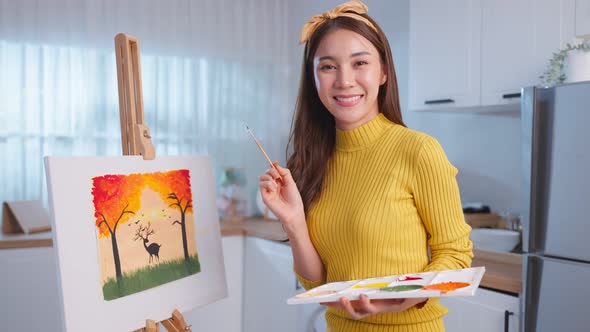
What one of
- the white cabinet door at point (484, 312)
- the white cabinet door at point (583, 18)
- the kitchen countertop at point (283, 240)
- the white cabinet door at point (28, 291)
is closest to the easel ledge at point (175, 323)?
the kitchen countertop at point (283, 240)

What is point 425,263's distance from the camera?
A: 127 centimetres

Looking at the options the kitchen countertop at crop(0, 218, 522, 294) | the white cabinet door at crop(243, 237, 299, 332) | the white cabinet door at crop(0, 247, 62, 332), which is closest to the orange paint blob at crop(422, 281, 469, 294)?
the kitchen countertop at crop(0, 218, 522, 294)

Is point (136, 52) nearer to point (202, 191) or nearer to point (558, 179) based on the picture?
point (202, 191)

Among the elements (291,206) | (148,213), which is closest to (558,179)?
A: (291,206)

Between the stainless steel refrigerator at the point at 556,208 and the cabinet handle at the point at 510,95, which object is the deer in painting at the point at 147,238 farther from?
the cabinet handle at the point at 510,95

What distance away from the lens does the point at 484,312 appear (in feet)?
6.52

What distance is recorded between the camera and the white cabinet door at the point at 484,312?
1.93 meters

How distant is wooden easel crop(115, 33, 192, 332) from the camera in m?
1.75

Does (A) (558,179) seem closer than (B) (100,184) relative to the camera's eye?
No

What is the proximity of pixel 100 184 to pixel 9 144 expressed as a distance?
6.43ft

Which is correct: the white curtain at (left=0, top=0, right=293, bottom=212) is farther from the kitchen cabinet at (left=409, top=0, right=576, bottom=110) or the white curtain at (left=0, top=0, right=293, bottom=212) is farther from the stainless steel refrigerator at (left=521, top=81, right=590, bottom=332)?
the stainless steel refrigerator at (left=521, top=81, right=590, bottom=332)

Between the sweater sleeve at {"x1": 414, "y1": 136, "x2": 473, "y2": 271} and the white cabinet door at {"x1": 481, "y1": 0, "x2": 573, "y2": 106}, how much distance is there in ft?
4.53

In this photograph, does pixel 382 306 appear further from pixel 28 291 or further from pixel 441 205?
pixel 28 291

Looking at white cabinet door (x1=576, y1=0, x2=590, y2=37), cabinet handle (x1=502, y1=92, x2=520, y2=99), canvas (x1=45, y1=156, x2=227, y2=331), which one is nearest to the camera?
canvas (x1=45, y1=156, x2=227, y2=331)
